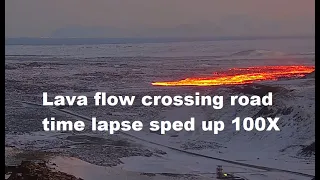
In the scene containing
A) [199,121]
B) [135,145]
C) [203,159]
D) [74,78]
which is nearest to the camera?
[203,159]

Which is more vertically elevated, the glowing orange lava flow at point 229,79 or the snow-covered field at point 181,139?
the glowing orange lava flow at point 229,79

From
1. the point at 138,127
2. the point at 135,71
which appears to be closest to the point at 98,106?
the point at 138,127

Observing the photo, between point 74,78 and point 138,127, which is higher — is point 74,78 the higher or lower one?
the higher one

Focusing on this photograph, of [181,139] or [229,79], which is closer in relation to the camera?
[181,139]

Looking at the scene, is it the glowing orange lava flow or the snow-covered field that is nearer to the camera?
the snow-covered field

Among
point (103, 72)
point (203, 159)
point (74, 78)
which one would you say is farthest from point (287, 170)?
point (103, 72)

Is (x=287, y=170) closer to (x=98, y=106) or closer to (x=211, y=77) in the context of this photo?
(x=98, y=106)

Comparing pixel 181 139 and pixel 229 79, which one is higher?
pixel 229 79

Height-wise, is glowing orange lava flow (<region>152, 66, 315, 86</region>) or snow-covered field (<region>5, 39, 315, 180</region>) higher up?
glowing orange lava flow (<region>152, 66, 315, 86</region>)

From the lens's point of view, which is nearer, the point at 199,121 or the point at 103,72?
the point at 199,121

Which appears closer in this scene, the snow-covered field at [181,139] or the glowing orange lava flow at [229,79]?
the snow-covered field at [181,139]

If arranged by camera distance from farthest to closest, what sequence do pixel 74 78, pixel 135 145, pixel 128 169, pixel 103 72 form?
pixel 103 72 < pixel 74 78 < pixel 135 145 < pixel 128 169
